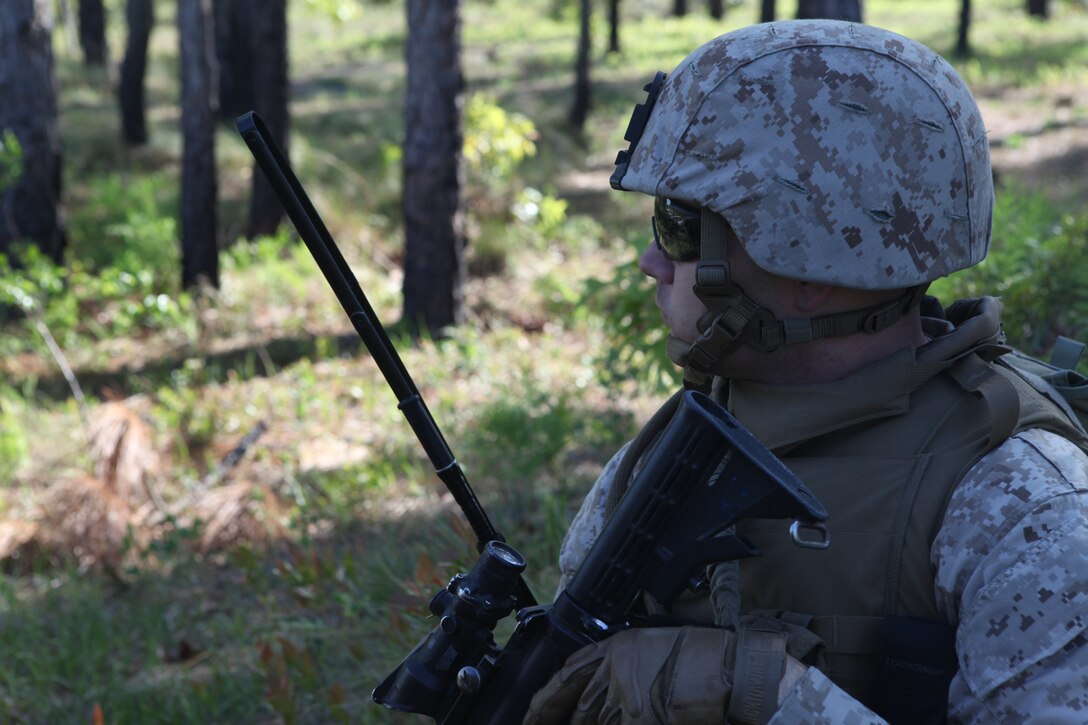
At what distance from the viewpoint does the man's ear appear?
1.88 meters

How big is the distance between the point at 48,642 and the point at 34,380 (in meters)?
4.31

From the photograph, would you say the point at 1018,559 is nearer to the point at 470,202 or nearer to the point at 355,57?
the point at 470,202

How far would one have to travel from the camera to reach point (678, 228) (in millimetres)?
1916

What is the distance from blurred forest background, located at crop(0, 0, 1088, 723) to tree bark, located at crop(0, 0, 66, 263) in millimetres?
24

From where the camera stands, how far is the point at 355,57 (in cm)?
2553

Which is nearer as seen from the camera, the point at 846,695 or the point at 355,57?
the point at 846,695

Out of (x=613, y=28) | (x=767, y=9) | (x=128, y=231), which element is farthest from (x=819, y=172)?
(x=613, y=28)

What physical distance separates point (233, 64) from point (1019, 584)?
15.1 meters

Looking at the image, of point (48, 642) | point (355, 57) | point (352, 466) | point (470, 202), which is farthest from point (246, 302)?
point (355, 57)

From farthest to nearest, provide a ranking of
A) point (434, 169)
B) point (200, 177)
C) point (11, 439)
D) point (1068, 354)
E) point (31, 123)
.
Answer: point (200, 177) < point (31, 123) < point (434, 169) < point (11, 439) < point (1068, 354)

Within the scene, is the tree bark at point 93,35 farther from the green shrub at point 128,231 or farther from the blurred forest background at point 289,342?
the green shrub at point 128,231

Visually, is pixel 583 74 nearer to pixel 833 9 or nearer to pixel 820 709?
pixel 833 9

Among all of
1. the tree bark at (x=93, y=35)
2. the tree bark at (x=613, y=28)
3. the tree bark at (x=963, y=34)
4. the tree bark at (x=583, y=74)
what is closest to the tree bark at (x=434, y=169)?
the tree bark at (x=583, y=74)

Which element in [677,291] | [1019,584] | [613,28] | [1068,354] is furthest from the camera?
[613,28]
